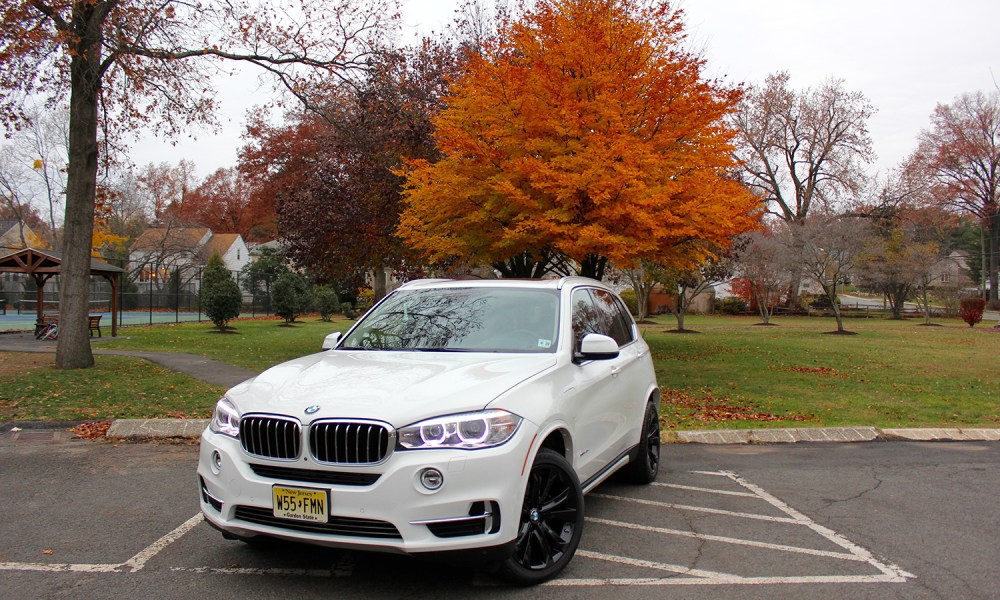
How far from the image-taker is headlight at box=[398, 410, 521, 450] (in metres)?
3.60

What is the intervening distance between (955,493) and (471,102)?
10.1m

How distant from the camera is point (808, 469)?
23.2ft

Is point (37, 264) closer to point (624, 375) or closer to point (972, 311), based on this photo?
point (624, 375)

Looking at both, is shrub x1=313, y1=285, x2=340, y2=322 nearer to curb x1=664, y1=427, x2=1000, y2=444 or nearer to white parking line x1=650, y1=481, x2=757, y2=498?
curb x1=664, y1=427, x2=1000, y2=444

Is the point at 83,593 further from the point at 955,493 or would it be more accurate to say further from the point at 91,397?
the point at 91,397

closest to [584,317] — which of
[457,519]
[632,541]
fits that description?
[632,541]

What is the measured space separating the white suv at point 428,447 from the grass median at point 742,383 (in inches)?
194

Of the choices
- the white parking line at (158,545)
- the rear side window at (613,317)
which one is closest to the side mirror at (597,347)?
the rear side window at (613,317)

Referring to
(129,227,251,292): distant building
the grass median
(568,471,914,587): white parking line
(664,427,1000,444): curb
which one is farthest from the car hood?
(129,227,251,292): distant building

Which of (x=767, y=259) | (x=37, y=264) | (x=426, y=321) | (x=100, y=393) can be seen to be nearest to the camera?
(x=426, y=321)

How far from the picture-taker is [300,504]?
11.9 ft

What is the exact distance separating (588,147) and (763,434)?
6.14 metres

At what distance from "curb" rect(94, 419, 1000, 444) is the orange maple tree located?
4.59 metres

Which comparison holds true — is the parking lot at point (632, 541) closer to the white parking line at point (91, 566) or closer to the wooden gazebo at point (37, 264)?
the white parking line at point (91, 566)
